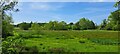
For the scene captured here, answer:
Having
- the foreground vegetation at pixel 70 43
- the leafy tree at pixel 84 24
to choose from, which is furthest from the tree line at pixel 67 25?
the foreground vegetation at pixel 70 43

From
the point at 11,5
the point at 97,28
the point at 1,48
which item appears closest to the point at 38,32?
the point at 97,28

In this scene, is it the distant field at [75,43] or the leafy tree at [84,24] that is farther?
the leafy tree at [84,24]

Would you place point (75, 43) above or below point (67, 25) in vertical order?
below

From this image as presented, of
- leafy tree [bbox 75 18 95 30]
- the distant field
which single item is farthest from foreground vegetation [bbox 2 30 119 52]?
leafy tree [bbox 75 18 95 30]

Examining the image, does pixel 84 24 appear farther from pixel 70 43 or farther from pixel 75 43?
pixel 70 43

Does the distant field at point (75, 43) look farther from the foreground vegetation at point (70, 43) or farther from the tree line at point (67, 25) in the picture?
the tree line at point (67, 25)

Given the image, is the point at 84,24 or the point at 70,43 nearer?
the point at 70,43

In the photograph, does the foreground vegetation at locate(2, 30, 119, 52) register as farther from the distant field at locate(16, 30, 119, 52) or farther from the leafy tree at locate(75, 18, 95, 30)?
the leafy tree at locate(75, 18, 95, 30)

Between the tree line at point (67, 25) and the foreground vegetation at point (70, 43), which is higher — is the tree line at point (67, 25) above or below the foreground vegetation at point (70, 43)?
above

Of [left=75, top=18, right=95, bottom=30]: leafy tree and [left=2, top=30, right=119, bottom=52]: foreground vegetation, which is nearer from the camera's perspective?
[left=2, top=30, right=119, bottom=52]: foreground vegetation

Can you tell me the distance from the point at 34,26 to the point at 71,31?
286 inches

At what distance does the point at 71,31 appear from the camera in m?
32.9

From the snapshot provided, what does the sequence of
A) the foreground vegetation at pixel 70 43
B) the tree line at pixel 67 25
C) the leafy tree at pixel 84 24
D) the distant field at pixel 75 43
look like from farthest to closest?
the tree line at pixel 67 25
the leafy tree at pixel 84 24
the distant field at pixel 75 43
the foreground vegetation at pixel 70 43

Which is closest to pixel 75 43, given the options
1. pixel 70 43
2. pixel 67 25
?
pixel 70 43
